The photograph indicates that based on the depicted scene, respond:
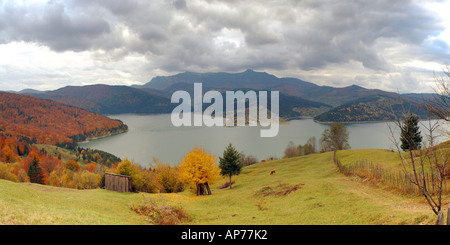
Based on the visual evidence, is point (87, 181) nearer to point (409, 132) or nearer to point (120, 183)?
point (120, 183)

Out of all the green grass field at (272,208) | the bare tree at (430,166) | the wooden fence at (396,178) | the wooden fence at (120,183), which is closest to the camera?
the bare tree at (430,166)

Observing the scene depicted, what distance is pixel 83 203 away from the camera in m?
23.1

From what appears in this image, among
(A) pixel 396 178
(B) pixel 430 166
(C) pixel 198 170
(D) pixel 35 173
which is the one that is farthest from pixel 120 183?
(D) pixel 35 173

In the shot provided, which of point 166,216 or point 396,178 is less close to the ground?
point 396,178

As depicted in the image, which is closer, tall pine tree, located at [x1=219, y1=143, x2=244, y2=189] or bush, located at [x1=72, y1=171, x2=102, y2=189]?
tall pine tree, located at [x1=219, y1=143, x2=244, y2=189]

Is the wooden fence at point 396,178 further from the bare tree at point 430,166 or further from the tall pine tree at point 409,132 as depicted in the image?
the tall pine tree at point 409,132

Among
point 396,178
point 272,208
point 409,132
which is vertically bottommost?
point 272,208

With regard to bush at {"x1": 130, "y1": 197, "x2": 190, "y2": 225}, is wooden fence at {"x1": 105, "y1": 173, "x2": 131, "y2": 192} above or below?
below

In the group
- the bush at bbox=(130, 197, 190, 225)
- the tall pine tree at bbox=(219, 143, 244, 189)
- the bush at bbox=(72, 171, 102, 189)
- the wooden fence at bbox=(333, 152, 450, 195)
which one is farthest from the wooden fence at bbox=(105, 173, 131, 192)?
the bush at bbox=(72, 171, 102, 189)

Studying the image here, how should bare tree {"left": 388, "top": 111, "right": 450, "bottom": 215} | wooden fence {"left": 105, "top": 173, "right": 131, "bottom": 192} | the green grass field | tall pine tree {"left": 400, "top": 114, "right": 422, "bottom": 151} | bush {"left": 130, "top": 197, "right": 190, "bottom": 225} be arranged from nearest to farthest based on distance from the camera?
tall pine tree {"left": 400, "top": 114, "right": 422, "bottom": 151}, bare tree {"left": 388, "top": 111, "right": 450, "bottom": 215}, the green grass field, bush {"left": 130, "top": 197, "right": 190, "bottom": 225}, wooden fence {"left": 105, "top": 173, "right": 131, "bottom": 192}

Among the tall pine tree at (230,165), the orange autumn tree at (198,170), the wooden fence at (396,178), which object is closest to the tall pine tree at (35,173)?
the orange autumn tree at (198,170)

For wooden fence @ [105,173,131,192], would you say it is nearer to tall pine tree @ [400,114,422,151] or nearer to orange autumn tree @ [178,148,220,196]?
orange autumn tree @ [178,148,220,196]
